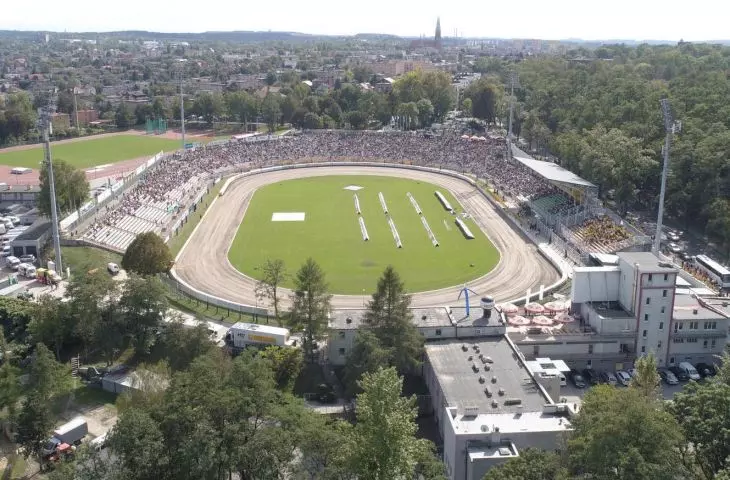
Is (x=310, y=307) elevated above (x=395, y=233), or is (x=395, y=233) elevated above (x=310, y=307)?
(x=310, y=307)

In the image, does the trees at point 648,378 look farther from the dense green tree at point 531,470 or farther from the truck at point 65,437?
the truck at point 65,437

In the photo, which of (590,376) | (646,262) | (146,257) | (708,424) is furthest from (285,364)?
(646,262)

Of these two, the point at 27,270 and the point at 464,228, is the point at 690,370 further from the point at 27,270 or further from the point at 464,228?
the point at 27,270

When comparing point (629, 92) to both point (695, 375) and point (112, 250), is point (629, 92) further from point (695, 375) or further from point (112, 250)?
point (112, 250)

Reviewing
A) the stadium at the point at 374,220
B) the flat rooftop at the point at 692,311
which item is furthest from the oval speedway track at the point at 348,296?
the flat rooftop at the point at 692,311

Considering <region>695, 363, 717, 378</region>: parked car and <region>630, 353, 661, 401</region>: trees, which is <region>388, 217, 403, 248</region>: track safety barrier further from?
<region>630, 353, 661, 401</region>: trees

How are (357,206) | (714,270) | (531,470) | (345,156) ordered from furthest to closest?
(345,156) < (357,206) < (714,270) < (531,470)
